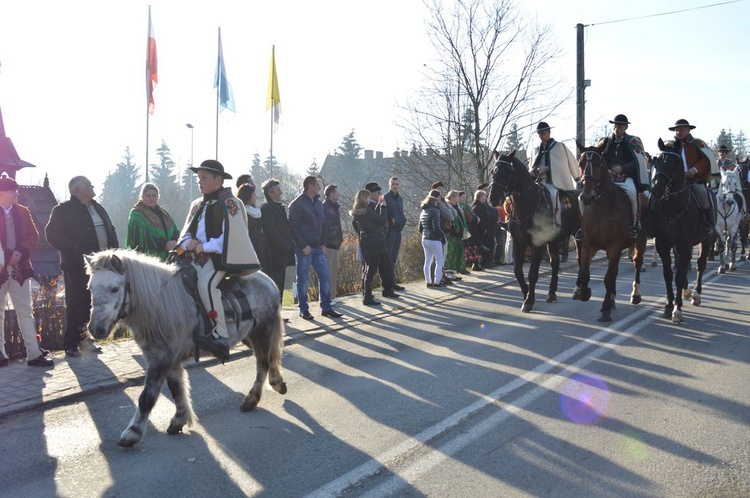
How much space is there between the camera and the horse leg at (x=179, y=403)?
16.8 ft

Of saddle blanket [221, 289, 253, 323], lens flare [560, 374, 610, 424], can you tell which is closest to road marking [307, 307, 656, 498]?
lens flare [560, 374, 610, 424]

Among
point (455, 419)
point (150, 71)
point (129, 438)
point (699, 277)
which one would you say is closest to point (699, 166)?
point (699, 277)

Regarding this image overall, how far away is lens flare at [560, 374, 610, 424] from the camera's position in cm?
523

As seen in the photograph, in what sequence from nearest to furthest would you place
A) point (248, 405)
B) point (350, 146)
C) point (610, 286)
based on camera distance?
point (248, 405), point (610, 286), point (350, 146)

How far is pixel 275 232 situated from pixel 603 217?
514cm

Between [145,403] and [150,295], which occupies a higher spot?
[150,295]

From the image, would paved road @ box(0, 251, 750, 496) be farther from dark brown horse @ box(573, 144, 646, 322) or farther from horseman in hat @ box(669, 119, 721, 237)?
horseman in hat @ box(669, 119, 721, 237)

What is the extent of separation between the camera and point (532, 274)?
1036cm

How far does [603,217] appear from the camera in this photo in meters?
9.59

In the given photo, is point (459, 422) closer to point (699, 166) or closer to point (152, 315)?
point (152, 315)

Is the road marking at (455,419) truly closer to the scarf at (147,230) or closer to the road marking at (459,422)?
the road marking at (459,422)

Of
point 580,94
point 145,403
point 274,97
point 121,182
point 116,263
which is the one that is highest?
point 121,182

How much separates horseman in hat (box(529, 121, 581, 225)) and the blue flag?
73.8 feet

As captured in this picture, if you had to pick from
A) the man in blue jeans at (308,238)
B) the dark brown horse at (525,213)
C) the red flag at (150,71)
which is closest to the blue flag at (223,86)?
the red flag at (150,71)
